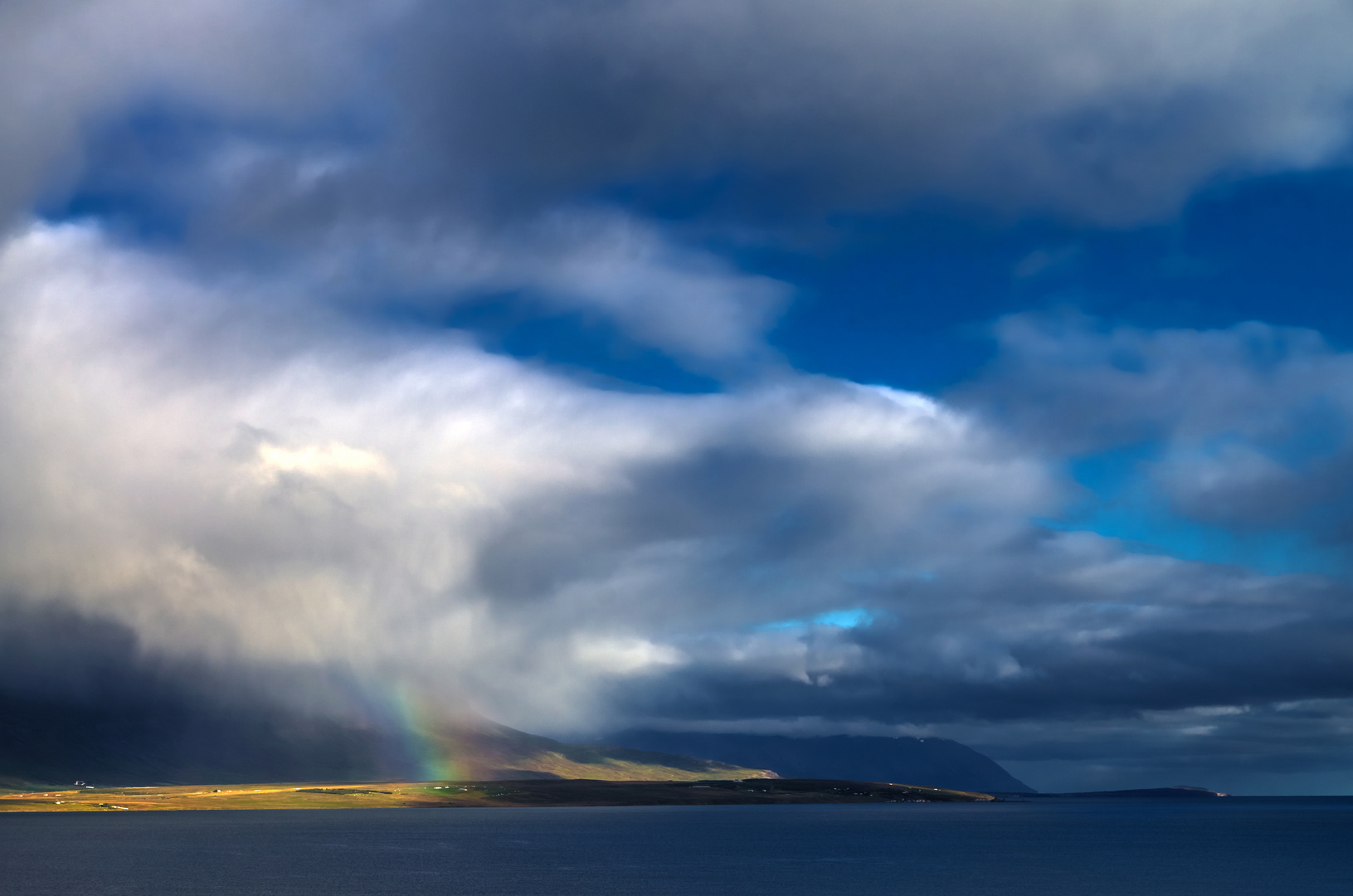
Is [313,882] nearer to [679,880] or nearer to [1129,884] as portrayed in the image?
[679,880]

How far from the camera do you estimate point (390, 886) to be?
602 ft

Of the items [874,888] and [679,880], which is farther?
[679,880]

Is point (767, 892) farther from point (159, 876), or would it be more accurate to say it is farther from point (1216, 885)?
point (159, 876)

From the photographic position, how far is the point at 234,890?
17988 centimetres

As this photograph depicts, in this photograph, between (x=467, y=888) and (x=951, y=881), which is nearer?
(x=467, y=888)

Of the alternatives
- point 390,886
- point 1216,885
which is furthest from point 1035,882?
point 390,886

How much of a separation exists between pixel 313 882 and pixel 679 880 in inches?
2508

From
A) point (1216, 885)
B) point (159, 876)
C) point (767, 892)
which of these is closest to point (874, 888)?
point (767, 892)

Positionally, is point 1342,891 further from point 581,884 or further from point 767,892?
point 581,884

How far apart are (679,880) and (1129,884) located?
81482mm

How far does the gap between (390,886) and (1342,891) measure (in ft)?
545

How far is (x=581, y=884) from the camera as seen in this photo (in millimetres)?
189875

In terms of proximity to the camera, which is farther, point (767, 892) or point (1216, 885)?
point (1216, 885)

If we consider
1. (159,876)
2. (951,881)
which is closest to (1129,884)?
(951,881)
